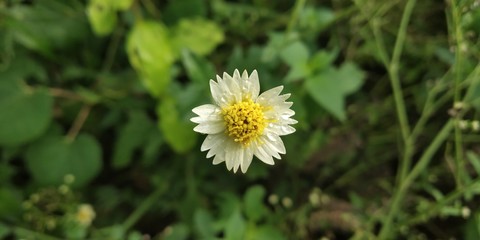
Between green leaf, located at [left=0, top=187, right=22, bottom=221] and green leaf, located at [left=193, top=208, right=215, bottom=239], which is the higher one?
green leaf, located at [left=0, top=187, right=22, bottom=221]

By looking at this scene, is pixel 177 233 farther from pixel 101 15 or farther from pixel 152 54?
pixel 101 15

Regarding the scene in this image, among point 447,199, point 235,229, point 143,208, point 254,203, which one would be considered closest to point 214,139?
point 235,229

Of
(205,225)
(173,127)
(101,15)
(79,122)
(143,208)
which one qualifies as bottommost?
(205,225)

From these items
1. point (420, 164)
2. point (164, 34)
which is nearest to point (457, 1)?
point (420, 164)

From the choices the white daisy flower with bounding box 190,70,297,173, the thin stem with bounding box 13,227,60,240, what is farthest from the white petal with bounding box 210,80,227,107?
the thin stem with bounding box 13,227,60,240

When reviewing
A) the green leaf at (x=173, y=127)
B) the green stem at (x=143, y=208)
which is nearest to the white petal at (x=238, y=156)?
the green leaf at (x=173, y=127)

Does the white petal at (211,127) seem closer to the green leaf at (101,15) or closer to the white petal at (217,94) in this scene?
the white petal at (217,94)

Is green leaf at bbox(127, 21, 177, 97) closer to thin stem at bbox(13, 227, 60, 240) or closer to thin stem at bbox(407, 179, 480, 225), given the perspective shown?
thin stem at bbox(13, 227, 60, 240)
